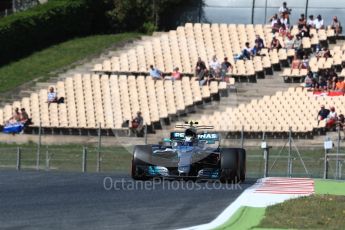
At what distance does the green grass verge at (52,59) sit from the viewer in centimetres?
3841

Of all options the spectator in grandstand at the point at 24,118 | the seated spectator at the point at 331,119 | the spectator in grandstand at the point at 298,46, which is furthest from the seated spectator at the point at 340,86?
the spectator in grandstand at the point at 24,118

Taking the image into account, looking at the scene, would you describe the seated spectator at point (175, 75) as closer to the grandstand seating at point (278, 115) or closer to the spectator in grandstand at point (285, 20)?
the grandstand seating at point (278, 115)

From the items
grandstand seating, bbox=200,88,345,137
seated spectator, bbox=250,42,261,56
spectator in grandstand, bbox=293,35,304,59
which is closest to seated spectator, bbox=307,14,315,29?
spectator in grandstand, bbox=293,35,304,59

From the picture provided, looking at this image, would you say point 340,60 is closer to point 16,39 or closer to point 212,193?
point 16,39

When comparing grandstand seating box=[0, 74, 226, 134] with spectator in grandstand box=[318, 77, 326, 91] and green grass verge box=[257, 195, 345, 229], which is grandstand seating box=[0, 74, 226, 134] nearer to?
spectator in grandstand box=[318, 77, 326, 91]

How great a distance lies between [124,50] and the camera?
1571 inches

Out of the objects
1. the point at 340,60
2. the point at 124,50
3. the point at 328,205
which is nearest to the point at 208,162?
the point at 328,205

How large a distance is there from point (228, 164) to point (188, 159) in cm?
76

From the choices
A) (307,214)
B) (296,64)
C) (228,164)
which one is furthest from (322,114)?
(307,214)

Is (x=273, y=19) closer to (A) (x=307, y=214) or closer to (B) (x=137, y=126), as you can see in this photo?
(B) (x=137, y=126)

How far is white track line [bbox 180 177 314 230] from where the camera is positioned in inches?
554

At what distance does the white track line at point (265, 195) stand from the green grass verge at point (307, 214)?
0.44 metres

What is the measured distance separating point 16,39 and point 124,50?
460 cm

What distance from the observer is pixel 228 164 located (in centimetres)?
1912
